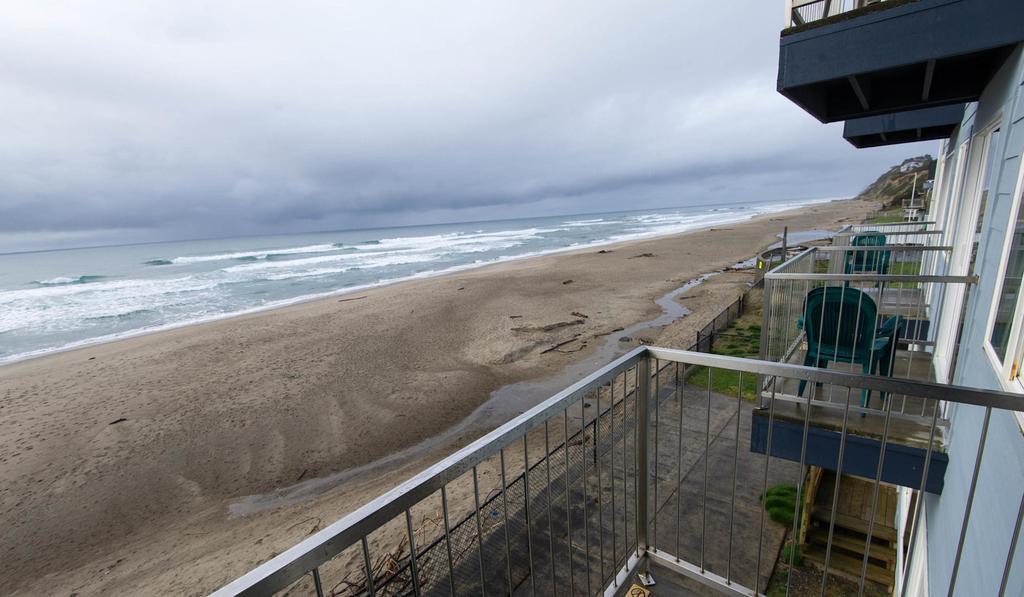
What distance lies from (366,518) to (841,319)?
4723 mm

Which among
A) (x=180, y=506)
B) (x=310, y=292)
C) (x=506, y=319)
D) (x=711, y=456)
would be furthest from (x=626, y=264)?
(x=180, y=506)

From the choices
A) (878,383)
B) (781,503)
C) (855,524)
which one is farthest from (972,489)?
(855,524)

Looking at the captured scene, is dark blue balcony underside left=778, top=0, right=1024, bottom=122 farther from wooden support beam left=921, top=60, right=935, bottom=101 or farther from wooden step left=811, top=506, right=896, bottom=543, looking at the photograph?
wooden step left=811, top=506, right=896, bottom=543

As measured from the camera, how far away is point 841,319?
14.2ft

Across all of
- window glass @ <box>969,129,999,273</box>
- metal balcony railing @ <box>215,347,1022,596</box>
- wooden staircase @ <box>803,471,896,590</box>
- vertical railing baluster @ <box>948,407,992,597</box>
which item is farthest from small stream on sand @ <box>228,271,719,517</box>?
vertical railing baluster @ <box>948,407,992,597</box>

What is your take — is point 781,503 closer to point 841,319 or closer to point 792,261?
point 841,319

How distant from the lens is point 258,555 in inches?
259

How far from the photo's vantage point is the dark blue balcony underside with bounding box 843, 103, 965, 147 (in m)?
7.29

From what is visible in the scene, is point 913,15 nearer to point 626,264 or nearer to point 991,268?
point 991,268

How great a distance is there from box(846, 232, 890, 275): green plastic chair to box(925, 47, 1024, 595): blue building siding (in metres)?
4.73

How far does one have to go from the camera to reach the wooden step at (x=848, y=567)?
16.7 ft

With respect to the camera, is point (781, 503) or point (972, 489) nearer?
point (972, 489)

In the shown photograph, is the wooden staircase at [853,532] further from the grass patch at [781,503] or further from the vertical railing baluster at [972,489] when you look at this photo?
the vertical railing baluster at [972,489]

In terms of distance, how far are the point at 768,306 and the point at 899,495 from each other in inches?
147
